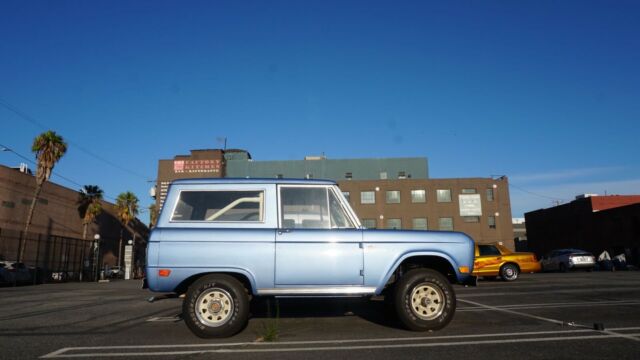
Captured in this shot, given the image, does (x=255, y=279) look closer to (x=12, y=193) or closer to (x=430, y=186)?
(x=12, y=193)

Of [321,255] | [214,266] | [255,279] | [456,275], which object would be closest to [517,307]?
[456,275]

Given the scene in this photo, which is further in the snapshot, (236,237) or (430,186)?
(430,186)

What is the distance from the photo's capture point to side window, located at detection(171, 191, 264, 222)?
6070mm

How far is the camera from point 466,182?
55.8 metres

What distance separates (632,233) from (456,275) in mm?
43626

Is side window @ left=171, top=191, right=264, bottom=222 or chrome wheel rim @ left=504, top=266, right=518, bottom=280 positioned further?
chrome wheel rim @ left=504, top=266, right=518, bottom=280

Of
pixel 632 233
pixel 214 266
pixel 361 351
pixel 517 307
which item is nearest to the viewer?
pixel 361 351

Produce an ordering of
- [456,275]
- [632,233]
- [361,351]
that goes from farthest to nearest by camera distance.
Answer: [632,233] < [456,275] < [361,351]

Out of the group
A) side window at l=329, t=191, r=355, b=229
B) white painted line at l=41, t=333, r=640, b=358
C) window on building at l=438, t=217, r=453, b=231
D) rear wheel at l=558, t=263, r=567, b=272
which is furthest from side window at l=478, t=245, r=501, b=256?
window on building at l=438, t=217, r=453, b=231

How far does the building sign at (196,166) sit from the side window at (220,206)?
5874 centimetres

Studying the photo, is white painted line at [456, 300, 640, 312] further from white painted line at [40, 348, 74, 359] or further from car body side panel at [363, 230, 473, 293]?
white painted line at [40, 348, 74, 359]

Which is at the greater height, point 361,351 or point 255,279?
point 255,279

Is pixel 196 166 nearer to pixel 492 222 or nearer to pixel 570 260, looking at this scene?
pixel 492 222

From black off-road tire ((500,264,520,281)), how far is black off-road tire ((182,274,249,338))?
14.1 m
